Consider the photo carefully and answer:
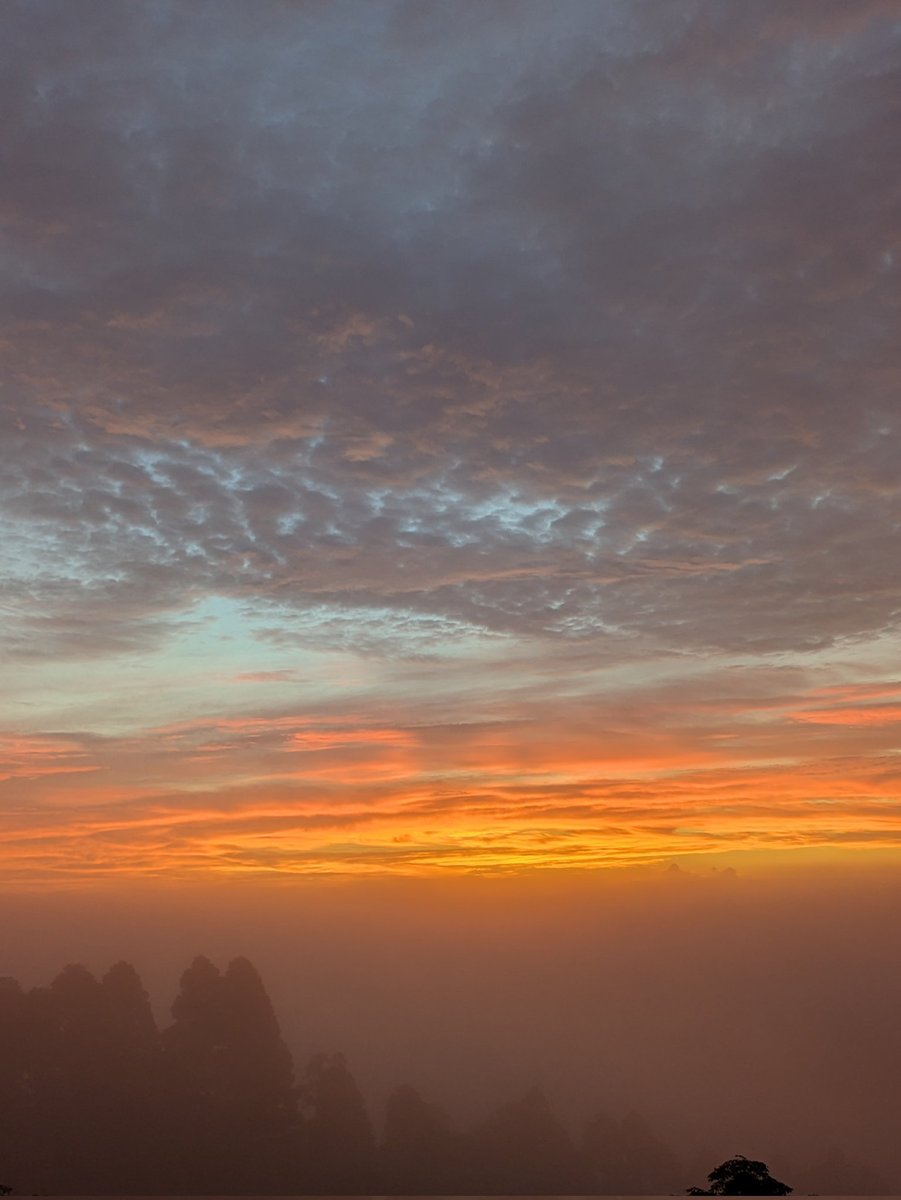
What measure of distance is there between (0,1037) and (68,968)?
29.2 feet

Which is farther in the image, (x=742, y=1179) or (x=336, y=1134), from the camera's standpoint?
(x=336, y=1134)

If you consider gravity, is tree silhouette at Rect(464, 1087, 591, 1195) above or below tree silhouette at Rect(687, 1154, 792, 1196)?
below

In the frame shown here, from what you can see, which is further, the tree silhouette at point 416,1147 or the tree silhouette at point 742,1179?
the tree silhouette at point 416,1147

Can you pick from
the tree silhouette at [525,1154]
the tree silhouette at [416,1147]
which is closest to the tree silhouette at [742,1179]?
the tree silhouette at [416,1147]

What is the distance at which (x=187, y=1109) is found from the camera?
9919 cm

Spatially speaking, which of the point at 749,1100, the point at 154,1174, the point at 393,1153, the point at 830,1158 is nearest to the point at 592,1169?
the point at 393,1153

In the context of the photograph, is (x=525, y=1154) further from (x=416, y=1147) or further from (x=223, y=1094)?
(x=223, y=1094)

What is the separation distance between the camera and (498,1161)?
112 metres

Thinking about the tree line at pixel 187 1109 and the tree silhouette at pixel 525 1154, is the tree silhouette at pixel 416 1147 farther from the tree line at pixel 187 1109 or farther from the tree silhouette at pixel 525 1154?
the tree silhouette at pixel 525 1154

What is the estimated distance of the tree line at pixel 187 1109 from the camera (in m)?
94.4

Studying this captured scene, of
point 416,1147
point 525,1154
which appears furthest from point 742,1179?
point 525,1154

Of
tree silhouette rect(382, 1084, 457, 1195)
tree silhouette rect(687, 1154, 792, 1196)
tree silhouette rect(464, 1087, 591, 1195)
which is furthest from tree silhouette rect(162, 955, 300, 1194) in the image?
tree silhouette rect(687, 1154, 792, 1196)

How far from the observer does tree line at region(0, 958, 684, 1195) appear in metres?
94.4

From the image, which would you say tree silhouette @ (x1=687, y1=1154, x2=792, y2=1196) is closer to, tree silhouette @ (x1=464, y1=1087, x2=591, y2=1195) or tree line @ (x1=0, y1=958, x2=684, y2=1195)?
tree line @ (x1=0, y1=958, x2=684, y2=1195)
